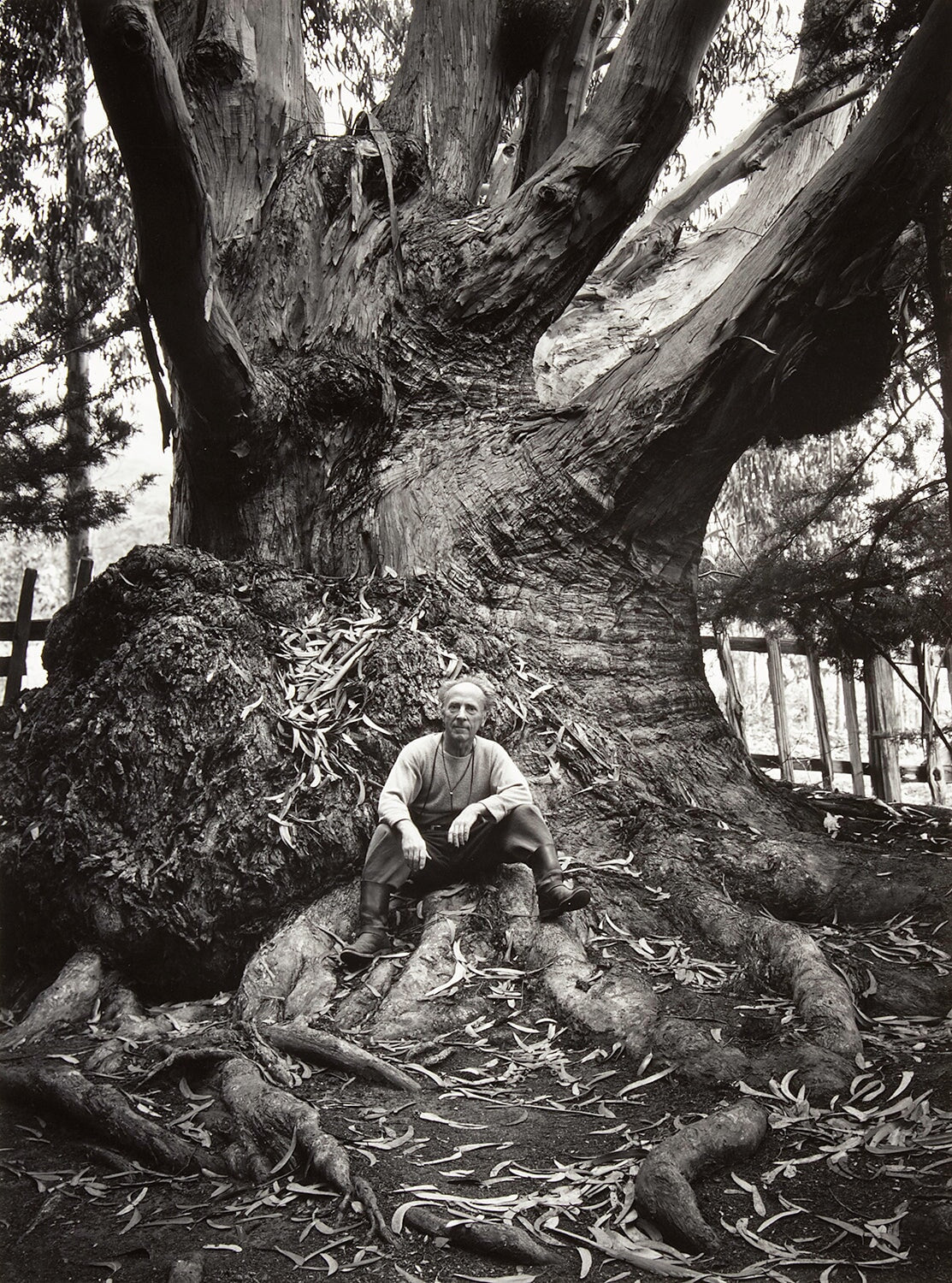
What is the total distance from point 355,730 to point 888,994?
1.87 metres

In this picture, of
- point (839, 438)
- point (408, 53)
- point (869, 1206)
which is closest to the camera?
point (869, 1206)

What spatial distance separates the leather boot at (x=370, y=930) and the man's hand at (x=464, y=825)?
0.89ft

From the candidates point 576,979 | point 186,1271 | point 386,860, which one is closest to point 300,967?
point 386,860

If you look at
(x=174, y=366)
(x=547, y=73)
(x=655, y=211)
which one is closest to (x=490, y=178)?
(x=655, y=211)

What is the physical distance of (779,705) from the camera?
708cm

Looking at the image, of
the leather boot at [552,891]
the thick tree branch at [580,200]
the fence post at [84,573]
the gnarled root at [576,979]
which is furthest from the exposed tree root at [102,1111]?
the fence post at [84,573]

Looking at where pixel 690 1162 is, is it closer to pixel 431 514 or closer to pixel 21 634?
pixel 431 514

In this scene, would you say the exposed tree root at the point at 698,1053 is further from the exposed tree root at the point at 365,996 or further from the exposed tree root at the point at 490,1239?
the exposed tree root at the point at 365,996

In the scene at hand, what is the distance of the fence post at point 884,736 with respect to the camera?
22.8 feet

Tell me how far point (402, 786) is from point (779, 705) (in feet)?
15.3

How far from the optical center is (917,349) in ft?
16.3

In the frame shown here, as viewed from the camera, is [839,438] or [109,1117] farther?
[839,438]

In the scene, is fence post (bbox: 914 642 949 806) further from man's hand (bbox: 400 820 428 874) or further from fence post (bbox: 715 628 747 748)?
man's hand (bbox: 400 820 428 874)

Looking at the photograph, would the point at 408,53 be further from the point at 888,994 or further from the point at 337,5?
the point at 888,994
